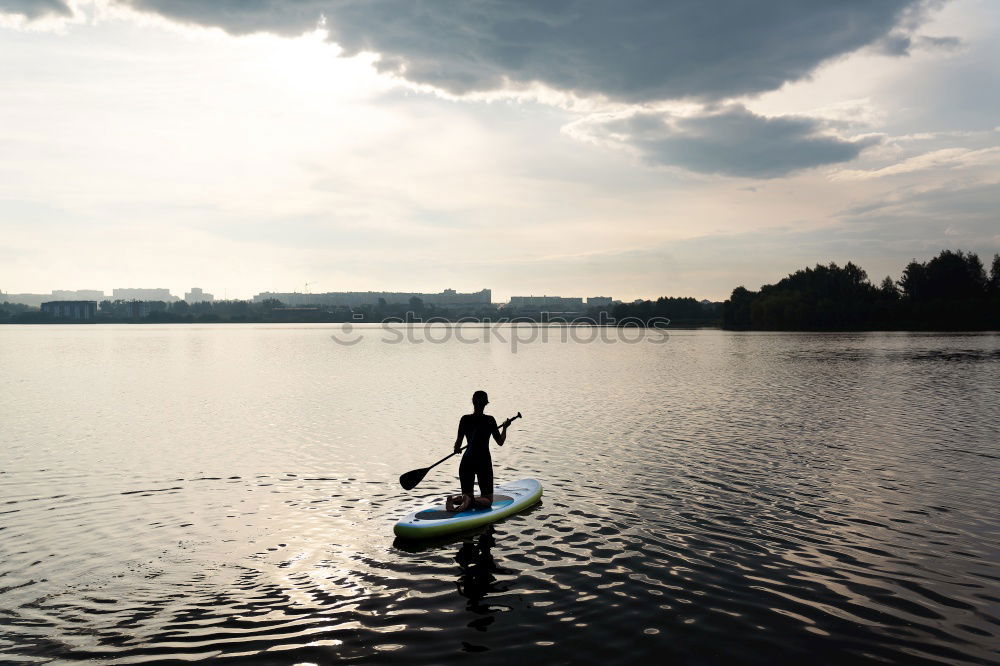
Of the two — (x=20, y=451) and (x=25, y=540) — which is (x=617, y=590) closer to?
(x=25, y=540)

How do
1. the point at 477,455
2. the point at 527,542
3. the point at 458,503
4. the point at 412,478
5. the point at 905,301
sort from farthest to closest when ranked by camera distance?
the point at 905,301
the point at 412,478
the point at 477,455
the point at 458,503
the point at 527,542

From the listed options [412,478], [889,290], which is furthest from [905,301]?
[412,478]

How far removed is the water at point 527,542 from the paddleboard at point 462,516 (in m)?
0.44

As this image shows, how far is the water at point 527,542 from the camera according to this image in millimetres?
10125

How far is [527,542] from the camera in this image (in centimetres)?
1488

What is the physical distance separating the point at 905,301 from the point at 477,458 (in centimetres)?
19059

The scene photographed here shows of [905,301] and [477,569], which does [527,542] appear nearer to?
[477,569]

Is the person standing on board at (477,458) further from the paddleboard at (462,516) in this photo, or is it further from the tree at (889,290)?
the tree at (889,290)

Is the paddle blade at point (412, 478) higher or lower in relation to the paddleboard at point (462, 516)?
higher

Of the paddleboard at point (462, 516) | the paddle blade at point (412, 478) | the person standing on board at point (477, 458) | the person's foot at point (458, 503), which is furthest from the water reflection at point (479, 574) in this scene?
the paddle blade at point (412, 478)

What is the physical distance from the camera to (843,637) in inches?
392

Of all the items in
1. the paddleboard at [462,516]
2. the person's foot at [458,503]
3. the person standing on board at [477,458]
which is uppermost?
the person standing on board at [477,458]

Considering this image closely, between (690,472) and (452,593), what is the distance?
11879 millimetres

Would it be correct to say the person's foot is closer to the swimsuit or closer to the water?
the swimsuit
